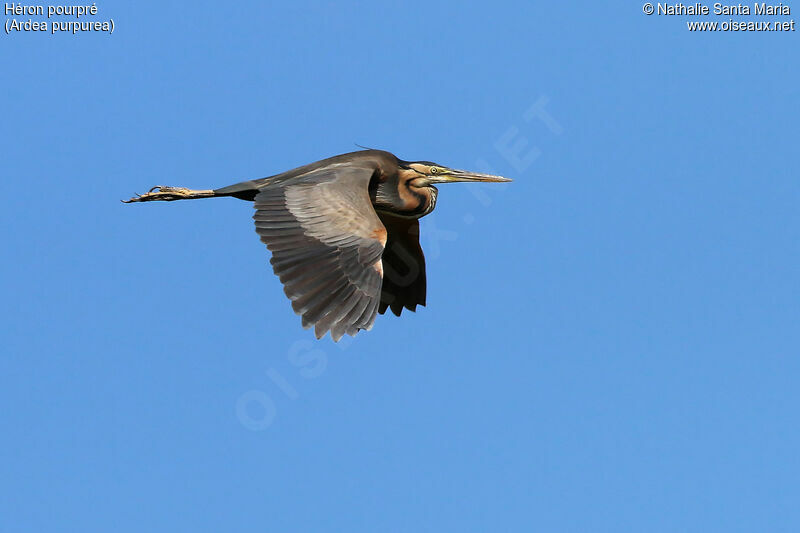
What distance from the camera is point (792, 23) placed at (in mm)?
12469

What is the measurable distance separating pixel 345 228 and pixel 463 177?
2468 mm

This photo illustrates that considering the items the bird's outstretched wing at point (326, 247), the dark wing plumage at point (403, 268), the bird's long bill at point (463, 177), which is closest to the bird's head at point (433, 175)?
the bird's long bill at point (463, 177)

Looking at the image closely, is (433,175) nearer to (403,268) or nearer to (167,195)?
(403,268)

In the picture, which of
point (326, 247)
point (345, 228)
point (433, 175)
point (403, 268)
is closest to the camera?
point (326, 247)

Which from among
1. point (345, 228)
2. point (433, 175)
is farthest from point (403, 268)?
point (345, 228)

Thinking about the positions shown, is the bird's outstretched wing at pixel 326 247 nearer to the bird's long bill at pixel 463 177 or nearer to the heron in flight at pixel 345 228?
the heron in flight at pixel 345 228

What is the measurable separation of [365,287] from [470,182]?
3026mm

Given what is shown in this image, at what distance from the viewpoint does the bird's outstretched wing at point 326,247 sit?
30.2 feet

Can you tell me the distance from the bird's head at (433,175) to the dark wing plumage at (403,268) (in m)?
0.52

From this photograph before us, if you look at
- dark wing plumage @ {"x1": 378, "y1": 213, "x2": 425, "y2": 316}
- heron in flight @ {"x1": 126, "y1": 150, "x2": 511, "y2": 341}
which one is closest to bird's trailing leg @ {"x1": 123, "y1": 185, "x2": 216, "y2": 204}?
heron in flight @ {"x1": 126, "y1": 150, "x2": 511, "y2": 341}

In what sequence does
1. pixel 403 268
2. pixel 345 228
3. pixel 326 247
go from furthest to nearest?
1. pixel 403 268
2. pixel 345 228
3. pixel 326 247

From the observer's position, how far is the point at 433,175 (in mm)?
11852

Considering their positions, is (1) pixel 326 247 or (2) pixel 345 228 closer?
(1) pixel 326 247

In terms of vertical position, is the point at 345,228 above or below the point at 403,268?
below
